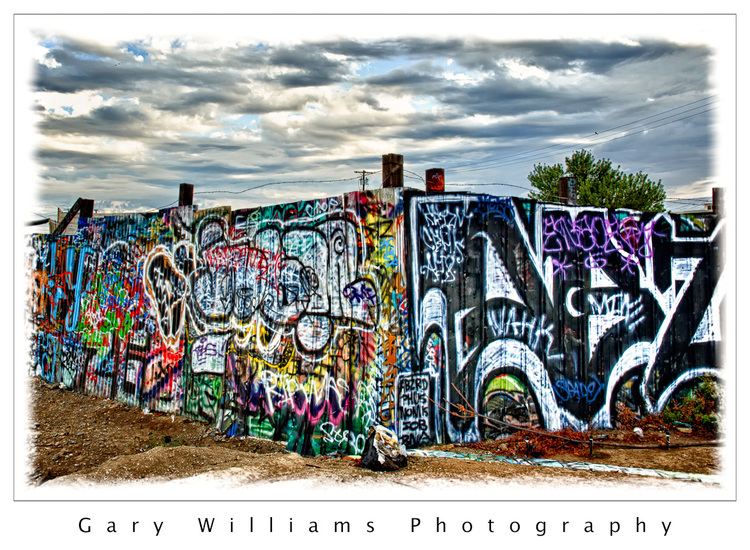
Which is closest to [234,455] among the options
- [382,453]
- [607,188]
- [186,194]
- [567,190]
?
[382,453]

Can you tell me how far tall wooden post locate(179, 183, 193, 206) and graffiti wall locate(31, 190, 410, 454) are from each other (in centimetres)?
35

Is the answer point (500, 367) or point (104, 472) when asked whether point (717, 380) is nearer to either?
point (500, 367)

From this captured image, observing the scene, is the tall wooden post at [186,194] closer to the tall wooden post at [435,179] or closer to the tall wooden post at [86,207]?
the tall wooden post at [86,207]

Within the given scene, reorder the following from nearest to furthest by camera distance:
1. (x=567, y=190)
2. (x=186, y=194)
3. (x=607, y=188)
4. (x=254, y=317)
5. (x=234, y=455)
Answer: (x=234, y=455)
(x=254, y=317)
(x=567, y=190)
(x=186, y=194)
(x=607, y=188)

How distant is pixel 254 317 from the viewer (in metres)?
8.48

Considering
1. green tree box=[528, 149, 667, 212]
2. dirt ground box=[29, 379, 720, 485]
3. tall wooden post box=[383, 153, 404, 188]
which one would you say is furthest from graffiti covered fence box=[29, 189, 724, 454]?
green tree box=[528, 149, 667, 212]

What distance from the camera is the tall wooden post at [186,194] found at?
10453 mm

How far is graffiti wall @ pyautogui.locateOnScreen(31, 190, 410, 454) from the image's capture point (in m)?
7.12

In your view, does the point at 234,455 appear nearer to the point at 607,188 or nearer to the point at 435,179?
the point at 435,179

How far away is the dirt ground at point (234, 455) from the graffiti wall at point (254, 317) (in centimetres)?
46


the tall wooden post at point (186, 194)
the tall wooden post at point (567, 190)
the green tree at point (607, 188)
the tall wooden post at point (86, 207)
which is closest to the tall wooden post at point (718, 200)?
the tall wooden post at point (567, 190)

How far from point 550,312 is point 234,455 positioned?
4.29 m

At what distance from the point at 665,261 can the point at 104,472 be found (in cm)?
781

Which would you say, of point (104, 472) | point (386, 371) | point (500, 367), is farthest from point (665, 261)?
point (104, 472)
